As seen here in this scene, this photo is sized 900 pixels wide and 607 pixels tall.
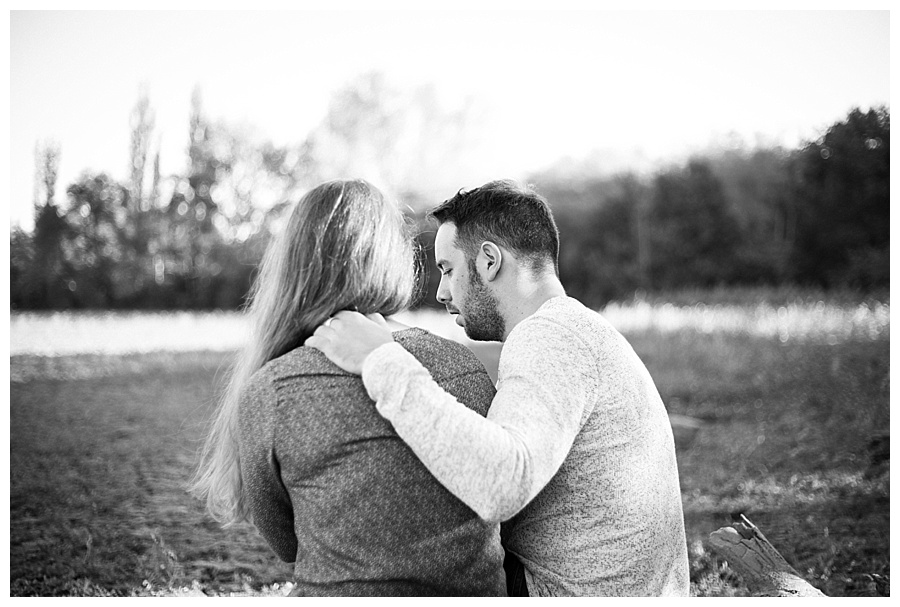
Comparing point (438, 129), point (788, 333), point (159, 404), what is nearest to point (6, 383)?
point (159, 404)

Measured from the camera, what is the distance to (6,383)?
3373 mm

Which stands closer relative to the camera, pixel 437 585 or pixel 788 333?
pixel 437 585

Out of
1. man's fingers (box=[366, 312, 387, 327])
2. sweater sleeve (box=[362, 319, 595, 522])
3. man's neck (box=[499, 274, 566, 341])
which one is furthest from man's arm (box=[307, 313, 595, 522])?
man's neck (box=[499, 274, 566, 341])

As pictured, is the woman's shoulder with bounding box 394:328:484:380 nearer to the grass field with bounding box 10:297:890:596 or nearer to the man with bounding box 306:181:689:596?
the man with bounding box 306:181:689:596

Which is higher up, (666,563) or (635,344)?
(666,563)

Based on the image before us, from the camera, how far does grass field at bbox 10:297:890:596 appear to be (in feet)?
11.0

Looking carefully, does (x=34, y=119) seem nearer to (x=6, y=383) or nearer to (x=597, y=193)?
(x=6, y=383)

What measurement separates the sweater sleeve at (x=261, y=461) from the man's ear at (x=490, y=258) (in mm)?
637

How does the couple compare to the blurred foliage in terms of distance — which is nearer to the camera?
the couple

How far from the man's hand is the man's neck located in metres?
0.42

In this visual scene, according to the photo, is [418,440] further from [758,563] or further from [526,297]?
[758,563]

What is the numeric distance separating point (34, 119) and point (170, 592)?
3.98m

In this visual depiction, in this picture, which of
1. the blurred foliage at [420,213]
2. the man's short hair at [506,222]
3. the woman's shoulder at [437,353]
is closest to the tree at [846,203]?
the blurred foliage at [420,213]

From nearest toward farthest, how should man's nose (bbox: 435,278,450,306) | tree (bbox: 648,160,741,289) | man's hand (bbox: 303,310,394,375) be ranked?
man's hand (bbox: 303,310,394,375)
man's nose (bbox: 435,278,450,306)
tree (bbox: 648,160,741,289)
